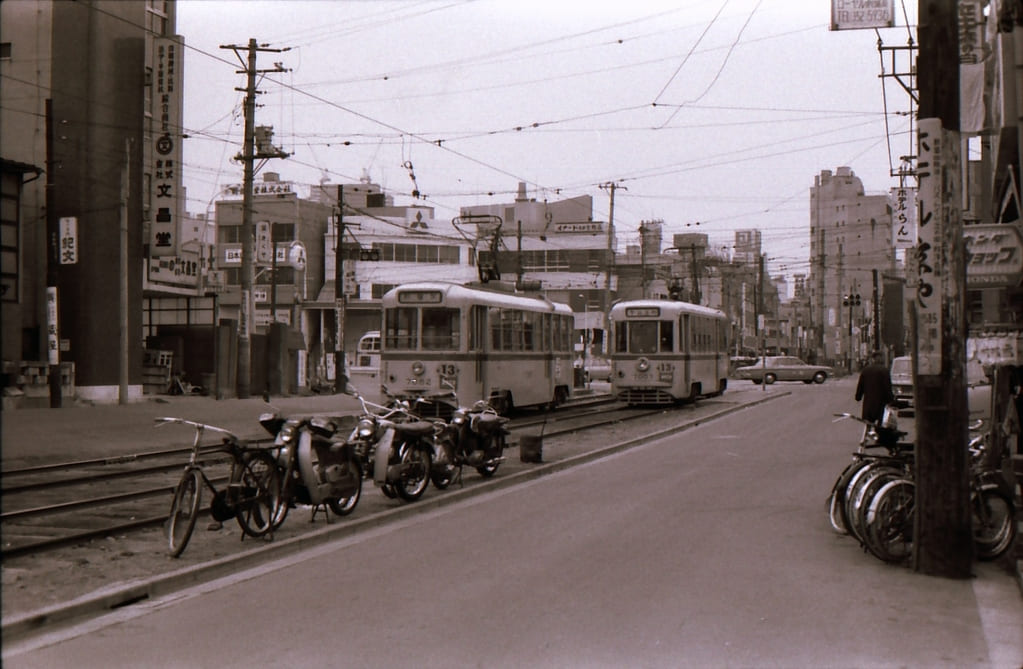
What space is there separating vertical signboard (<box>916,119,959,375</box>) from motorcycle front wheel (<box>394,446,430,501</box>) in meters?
6.11

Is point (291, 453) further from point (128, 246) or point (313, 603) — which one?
point (128, 246)

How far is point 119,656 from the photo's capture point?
587 centimetres

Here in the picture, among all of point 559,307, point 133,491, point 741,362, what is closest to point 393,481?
point 133,491

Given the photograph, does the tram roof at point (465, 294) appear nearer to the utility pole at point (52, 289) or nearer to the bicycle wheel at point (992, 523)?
the utility pole at point (52, 289)

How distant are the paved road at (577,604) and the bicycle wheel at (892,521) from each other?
0.57 feet

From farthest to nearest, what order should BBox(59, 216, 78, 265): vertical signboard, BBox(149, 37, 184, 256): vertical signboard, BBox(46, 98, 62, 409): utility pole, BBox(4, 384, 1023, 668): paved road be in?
BBox(149, 37, 184, 256): vertical signboard < BBox(59, 216, 78, 265): vertical signboard < BBox(46, 98, 62, 409): utility pole < BBox(4, 384, 1023, 668): paved road

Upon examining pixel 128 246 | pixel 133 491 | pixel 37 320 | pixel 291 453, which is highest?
pixel 128 246

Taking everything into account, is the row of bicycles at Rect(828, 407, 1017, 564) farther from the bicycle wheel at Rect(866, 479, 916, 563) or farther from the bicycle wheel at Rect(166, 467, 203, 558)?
the bicycle wheel at Rect(166, 467, 203, 558)

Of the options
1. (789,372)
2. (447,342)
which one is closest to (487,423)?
(447,342)

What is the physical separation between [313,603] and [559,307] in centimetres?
2181

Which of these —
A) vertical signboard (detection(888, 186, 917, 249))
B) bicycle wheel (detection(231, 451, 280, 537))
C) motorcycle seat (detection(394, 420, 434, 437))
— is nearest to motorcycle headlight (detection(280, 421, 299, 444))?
bicycle wheel (detection(231, 451, 280, 537))

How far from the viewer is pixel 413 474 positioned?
12.0 metres

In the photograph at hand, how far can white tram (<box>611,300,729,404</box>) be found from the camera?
101ft

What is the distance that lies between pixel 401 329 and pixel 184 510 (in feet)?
46.5
